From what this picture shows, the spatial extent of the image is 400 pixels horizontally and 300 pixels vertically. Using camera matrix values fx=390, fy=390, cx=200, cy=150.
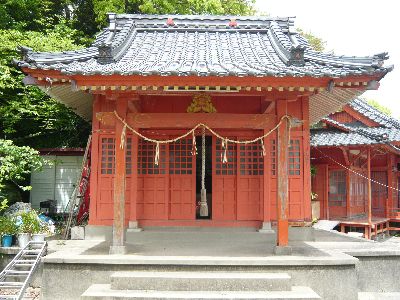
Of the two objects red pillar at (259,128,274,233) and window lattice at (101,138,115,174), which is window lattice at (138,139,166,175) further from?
red pillar at (259,128,274,233)

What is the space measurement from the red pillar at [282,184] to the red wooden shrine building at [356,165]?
25.5 feet

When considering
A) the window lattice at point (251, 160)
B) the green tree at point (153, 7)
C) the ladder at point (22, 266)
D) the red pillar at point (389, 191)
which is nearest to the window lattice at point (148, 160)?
the window lattice at point (251, 160)

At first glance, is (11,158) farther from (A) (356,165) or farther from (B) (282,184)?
(A) (356,165)

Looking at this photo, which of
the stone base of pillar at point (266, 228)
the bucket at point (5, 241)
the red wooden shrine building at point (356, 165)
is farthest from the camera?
the red wooden shrine building at point (356, 165)

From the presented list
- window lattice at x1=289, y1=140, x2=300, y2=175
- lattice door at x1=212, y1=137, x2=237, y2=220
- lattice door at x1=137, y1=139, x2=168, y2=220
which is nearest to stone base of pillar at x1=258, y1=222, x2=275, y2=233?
lattice door at x1=212, y1=137, x2=237, y2=220

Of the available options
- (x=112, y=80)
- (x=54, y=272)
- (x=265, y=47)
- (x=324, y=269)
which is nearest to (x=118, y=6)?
(x=265, y=47)

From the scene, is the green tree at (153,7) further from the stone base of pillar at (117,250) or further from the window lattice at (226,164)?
the stone base of pillar at (117,250)

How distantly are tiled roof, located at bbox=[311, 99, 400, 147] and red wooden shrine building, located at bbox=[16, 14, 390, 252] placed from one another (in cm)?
350

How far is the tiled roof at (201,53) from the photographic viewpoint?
7.86 metres

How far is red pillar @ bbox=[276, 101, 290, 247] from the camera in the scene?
8336 mm

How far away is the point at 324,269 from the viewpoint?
7660 millimetres

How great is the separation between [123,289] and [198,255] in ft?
5.51

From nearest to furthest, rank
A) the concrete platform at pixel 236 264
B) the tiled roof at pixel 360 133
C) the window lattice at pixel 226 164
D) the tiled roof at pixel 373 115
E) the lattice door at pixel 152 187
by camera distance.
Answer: the concrete platform at pixel 236 264 < the lattice door at pixel 152 187 < the window lattice at pixel 226 164 < the tiled roof at pixel 360 133 < the tiled roof at pixel 373 115

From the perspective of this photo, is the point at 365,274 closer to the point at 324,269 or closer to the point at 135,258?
the point at 324,269
